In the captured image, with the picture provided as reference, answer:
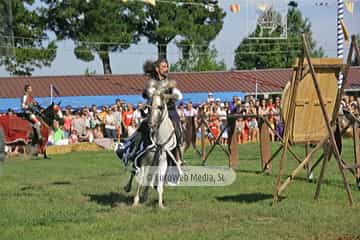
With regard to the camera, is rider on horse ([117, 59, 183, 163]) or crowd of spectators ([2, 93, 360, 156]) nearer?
rider on horse ([117, 59, 183, 163])

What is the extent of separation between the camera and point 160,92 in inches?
439

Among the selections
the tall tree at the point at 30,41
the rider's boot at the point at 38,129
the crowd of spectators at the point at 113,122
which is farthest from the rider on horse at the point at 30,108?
the tall tree at the point at 30,41

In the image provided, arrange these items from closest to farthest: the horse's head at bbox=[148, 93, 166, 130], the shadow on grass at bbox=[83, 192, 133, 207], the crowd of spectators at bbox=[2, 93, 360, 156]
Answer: the horse's head at bbox=[148, 93, 166, 130]
the shadow on grass at bbox=[83, 192, 133, 207]
the crowd of spectators at bbox=[2, 93, 360, 156]

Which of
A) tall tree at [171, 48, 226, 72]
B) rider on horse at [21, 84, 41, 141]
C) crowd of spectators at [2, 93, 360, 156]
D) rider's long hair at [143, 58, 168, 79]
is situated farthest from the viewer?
tall tree at [171, 48, 226, 72]

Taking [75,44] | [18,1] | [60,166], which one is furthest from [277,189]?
[75,44]

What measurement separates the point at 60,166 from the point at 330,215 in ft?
35.8

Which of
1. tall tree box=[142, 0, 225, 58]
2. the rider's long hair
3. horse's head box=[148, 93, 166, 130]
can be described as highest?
tall tree box=[142, 0, 225, 58]

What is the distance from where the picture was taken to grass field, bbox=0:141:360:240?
8.92 metres

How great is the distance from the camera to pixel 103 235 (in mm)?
8844

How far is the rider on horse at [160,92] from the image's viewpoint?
442 inches

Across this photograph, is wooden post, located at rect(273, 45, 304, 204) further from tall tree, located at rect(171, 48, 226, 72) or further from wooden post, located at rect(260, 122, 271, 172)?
tall tree, located at rect(171, 48, 226, 72)

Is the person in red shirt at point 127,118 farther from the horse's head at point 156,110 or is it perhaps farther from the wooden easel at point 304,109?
the horse's head at point 156,110

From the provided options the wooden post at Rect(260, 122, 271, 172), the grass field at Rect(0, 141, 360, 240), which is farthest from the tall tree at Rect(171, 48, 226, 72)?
the grass field at Rect(0, 141, 360, 240)

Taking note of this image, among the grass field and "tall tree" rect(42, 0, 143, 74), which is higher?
"tall tree" rect(42, 0, 143, 74)
